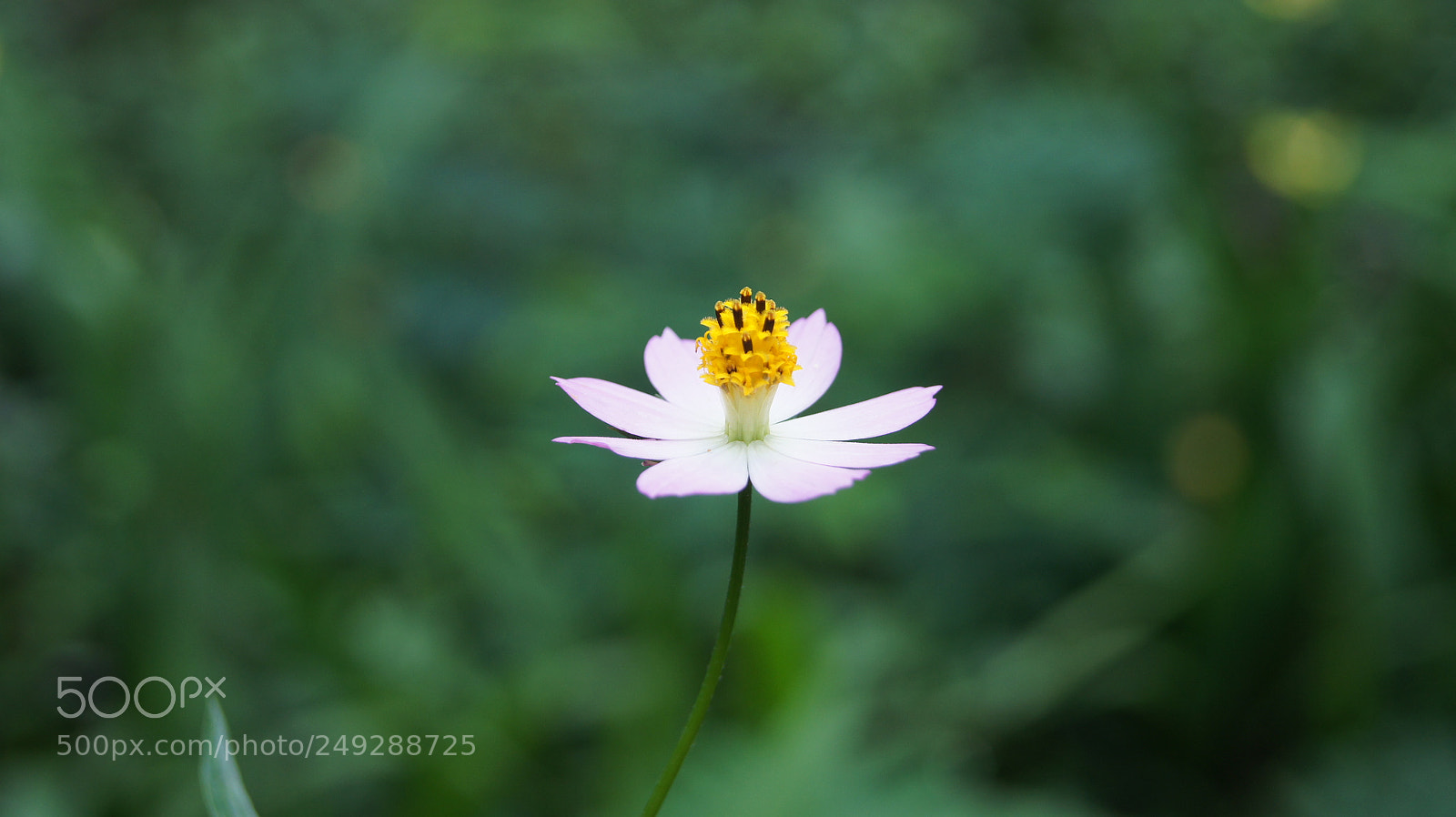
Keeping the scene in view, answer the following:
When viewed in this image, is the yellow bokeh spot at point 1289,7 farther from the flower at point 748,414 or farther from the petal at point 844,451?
the petal at point 844,451

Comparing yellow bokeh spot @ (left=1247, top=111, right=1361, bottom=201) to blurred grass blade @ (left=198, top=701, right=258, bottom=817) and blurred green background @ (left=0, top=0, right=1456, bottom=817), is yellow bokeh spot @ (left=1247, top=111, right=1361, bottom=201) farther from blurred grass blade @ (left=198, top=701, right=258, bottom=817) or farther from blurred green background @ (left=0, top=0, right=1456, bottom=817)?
blurred grass blade @ (left=198, top=701, right=258, bottom=817)

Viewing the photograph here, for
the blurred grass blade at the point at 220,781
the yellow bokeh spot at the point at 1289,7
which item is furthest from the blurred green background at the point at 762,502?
the blurred grass blade at the point at 220,781

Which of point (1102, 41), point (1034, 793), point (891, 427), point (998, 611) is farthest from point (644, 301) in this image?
point (1102, 41)

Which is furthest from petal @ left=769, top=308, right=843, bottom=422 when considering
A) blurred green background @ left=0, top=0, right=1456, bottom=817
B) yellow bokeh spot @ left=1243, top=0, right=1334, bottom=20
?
yellow bokeh spot @ left=1243, top=0, right=1334, bottom=20

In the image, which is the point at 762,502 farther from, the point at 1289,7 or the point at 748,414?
the point at 1289,7

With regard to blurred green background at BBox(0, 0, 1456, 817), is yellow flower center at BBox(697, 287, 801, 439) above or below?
below

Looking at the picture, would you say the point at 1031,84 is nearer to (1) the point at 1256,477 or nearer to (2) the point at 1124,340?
(2) the point at 1124,340

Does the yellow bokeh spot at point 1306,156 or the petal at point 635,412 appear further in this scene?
the yellow bokeh spot at point 1306,156

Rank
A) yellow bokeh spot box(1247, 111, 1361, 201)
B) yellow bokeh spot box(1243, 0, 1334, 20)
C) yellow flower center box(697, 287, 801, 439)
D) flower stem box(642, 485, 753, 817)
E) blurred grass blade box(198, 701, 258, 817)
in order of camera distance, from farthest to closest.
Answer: yellow bokeh spot box(1243, 0, 1334, 20) → yellow bokeh spot box(1247, 111, 1361, 201) → yellow flower center box(697, 287, 801, 439) → blurred grass blade box(198, 701, 258, 817) → flower stem box(642, 485, 753, 817)
